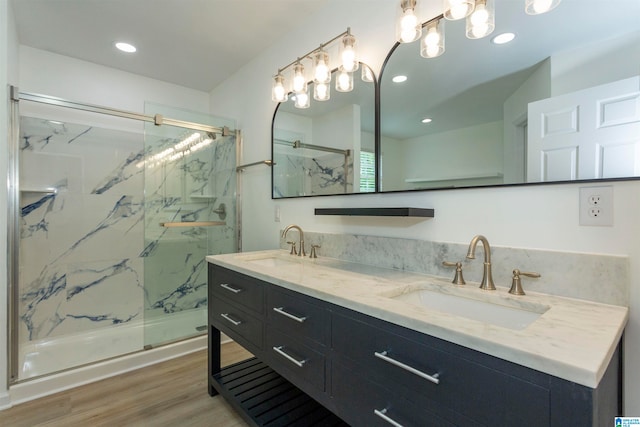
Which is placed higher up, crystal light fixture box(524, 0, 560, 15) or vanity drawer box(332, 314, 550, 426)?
crystal light fixture box(524, 0, 560, 15)

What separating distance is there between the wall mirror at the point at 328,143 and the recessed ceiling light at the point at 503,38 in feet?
1.98

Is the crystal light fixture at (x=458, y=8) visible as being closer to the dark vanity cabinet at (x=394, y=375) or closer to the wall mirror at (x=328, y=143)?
the wall mirror at (x=328, y=143)

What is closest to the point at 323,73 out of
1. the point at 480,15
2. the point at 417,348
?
the point at 480,15

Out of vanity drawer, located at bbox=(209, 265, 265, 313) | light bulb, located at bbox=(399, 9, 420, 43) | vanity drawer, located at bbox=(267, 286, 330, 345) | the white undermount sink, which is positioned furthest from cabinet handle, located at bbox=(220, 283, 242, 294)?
light bulb, located at bbox=(399, 9, 420, 43)

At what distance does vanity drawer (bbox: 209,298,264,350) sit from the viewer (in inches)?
55.7

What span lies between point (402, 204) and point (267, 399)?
1259mm

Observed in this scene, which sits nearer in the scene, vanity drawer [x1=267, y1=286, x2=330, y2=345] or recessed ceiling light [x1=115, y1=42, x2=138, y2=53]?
vanity drawer [x1=267, y1=286, x2=330, y2=345]

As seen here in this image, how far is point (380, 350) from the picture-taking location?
0.87 meters

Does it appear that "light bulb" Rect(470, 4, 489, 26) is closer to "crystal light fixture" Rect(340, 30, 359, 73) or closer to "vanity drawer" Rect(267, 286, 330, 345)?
"crystal light fixture" Rect(340, 30, 359, 73)

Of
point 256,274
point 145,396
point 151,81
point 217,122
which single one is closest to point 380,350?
point 256,274

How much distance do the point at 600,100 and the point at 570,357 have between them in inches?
32.1

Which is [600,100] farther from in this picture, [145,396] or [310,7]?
A: [145,396]

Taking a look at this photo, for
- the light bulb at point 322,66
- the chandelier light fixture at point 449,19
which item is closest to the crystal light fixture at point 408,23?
the chandelier light fixture at point 449,19

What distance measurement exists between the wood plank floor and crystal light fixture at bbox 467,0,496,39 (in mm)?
2128
